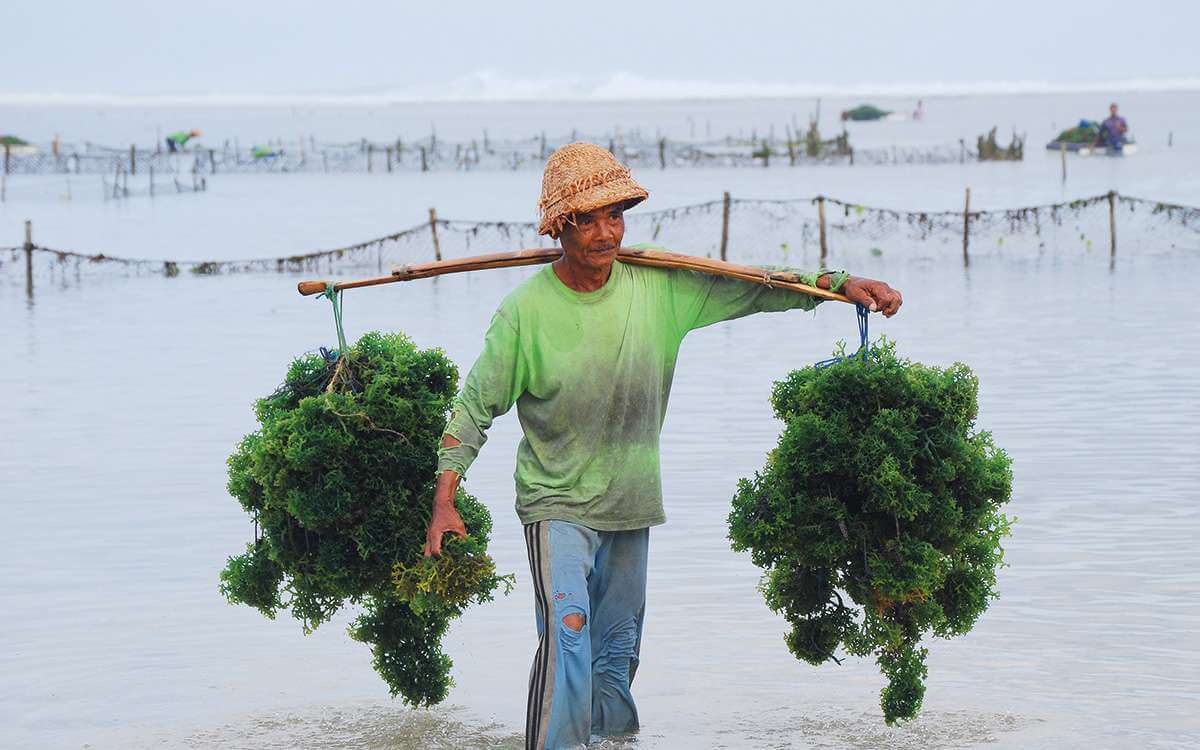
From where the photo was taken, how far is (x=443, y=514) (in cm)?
453

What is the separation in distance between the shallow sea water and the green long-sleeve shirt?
90 centimetres

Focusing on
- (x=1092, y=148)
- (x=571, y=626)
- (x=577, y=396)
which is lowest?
(x=571, y=626)

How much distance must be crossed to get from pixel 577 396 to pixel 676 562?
127 inches

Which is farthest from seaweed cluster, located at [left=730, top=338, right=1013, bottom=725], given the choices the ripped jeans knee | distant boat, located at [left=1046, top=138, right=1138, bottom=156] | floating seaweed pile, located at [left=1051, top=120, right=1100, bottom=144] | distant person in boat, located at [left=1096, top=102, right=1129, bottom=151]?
floating seaweed pile, located at [left=1051, top=120, right=1100, bottom=144]

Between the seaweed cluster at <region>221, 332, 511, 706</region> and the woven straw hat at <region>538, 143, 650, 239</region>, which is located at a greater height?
the woven straw hat at <region>538, 143, 650, 239</region>

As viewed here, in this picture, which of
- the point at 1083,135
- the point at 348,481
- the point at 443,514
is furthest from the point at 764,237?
the point at 1083,135

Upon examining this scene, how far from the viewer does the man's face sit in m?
4.39

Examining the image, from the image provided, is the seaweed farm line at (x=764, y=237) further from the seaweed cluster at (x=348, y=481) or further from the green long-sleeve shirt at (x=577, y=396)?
the green long-sleeve shirt at (x=577, y=396)

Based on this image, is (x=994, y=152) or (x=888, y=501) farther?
(x=994, y=152)

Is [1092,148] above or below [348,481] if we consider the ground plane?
above

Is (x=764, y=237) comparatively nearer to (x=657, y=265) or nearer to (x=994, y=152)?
(x=657, y=265)

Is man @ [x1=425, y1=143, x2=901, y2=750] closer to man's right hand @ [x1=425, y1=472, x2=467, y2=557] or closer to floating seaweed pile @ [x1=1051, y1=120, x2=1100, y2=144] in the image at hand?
man's right hand @ [x1=425, y1=472, x2=467, y2=557]

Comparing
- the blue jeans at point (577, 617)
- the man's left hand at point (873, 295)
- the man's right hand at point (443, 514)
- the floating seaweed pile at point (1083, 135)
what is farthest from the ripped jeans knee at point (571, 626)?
the floating seaweed pile at point (1083, 135)

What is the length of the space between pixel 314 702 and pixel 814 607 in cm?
175
